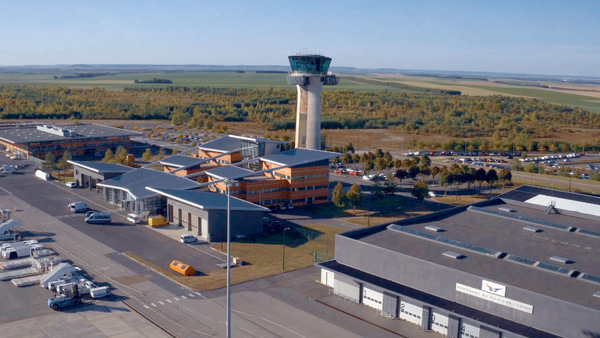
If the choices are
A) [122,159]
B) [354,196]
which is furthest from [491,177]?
[122,159]

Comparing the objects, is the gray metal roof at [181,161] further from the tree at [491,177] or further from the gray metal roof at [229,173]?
the tree at [491,177]

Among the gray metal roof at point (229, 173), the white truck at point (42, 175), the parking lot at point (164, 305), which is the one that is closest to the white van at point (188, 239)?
the parking lot at point (164, 305)

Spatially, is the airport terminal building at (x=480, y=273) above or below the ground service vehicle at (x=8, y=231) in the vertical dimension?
above

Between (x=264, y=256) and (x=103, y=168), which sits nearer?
(x=264, y=256)

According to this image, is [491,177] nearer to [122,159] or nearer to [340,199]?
[340,199]

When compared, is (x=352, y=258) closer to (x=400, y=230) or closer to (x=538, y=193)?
(x=400, y=230)

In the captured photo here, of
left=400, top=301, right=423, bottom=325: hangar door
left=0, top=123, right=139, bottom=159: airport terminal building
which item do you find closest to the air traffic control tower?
left=0, top=123, right=139, bottom=159: airport terminal building
